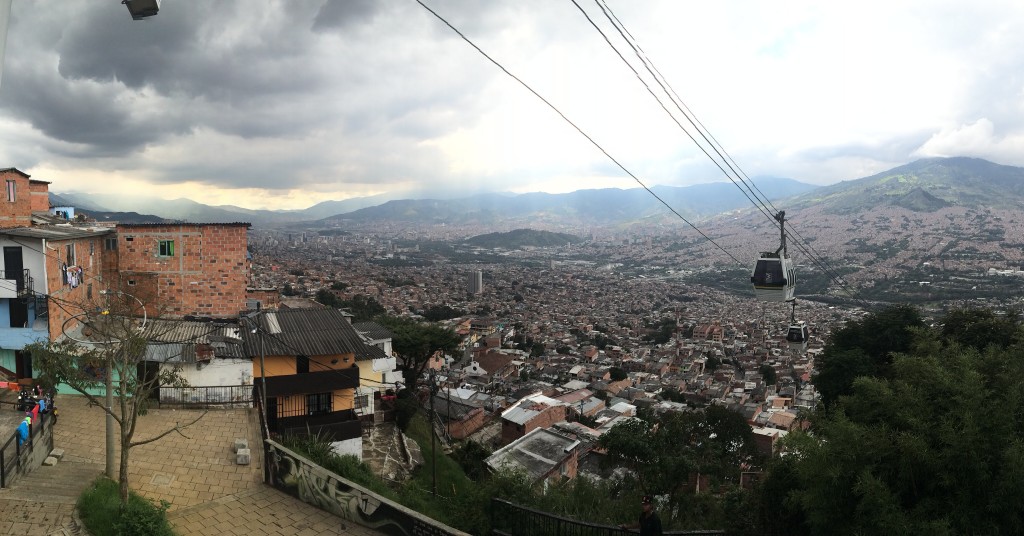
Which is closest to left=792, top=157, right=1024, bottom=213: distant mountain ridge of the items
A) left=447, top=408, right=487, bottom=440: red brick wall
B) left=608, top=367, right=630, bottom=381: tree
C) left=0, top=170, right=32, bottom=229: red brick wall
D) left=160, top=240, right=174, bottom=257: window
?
left=608, top=367, right=630, bottom=381: tree

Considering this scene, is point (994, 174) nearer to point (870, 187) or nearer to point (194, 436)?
point (870, 187)

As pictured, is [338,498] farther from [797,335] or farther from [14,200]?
[14,200]

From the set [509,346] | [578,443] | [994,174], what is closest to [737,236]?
[994,174]

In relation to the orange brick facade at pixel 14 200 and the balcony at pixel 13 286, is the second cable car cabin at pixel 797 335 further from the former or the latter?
the orange brick facade at pixel 14 200

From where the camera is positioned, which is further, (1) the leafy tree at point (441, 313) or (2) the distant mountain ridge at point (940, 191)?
(2) the distant mountain ridge at point (940, 191)

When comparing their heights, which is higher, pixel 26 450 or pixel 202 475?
pixel 26 450

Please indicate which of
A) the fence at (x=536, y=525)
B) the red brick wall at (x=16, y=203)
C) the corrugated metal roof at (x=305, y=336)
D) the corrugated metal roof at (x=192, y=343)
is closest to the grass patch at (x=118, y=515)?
the fence at (x=536, y=525)

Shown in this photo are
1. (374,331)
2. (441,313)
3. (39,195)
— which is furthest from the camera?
(441,313)

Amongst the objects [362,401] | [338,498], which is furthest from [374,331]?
[338,498]
